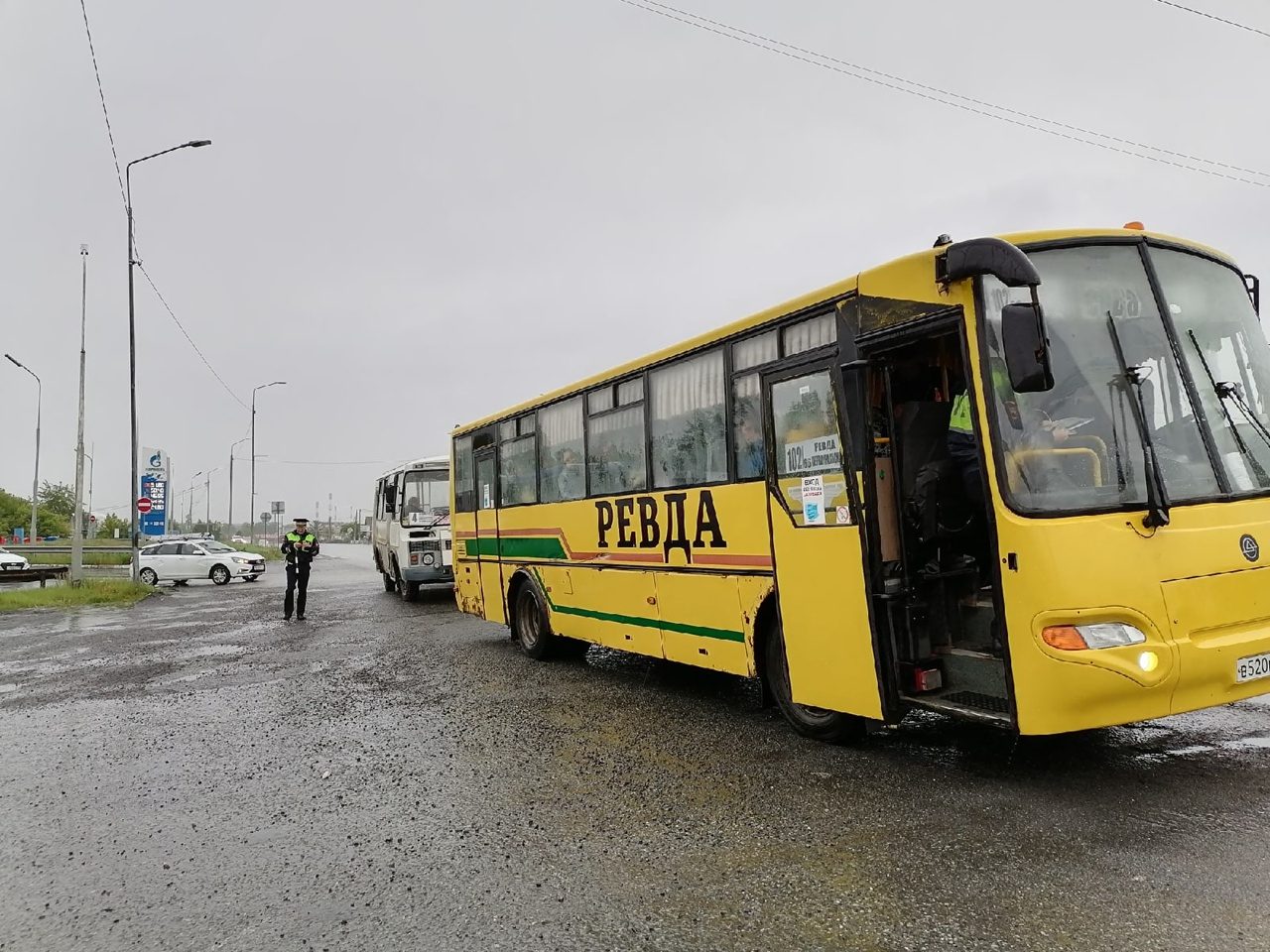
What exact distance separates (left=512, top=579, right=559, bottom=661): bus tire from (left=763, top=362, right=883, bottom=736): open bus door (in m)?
4.27

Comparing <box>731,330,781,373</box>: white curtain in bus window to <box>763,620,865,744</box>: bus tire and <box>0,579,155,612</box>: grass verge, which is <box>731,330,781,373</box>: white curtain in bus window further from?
<box>0,579,155,612</box>: grass verge

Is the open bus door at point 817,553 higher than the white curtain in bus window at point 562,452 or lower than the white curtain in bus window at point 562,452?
lower

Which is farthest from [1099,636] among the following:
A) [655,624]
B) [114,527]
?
[114,527]

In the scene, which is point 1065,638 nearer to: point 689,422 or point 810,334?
point 810,334

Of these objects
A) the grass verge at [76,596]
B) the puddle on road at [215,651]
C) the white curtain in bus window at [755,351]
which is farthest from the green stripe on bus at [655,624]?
the grass verge at [76,596]

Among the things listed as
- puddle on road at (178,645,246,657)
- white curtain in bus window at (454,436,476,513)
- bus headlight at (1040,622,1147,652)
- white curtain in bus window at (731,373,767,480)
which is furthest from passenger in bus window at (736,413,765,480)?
puddle on road at (178,645,246,657)

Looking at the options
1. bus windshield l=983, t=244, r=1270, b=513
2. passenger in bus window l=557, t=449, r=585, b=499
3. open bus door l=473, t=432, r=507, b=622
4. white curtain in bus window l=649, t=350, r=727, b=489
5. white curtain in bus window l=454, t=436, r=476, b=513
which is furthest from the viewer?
white curtain in bus window l=454, t=436, r=476, b=513

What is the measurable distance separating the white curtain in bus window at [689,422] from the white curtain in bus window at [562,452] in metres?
1.44

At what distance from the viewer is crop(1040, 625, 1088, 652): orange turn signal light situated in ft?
13.9

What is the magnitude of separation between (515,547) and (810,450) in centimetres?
546

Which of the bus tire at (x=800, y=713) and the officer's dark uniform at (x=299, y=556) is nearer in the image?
the bus tire at (x=800, y=713)

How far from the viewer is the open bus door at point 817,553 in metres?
5.32

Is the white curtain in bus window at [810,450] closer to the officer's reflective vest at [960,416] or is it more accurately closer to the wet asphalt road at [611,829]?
the officer's reflective vest at [960,416]

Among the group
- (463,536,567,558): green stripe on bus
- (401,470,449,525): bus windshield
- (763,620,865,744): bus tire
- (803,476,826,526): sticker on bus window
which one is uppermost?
(401,470,449,525): bus windshield
